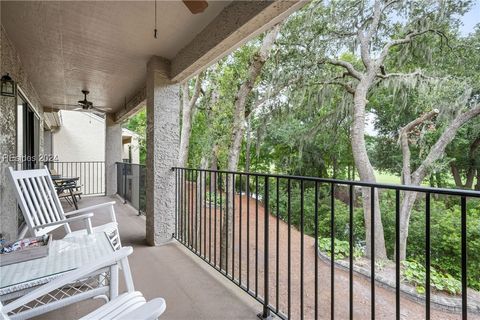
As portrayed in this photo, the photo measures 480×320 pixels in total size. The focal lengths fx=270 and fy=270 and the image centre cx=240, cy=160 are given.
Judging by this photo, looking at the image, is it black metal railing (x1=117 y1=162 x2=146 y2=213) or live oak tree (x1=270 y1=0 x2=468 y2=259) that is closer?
black metal railing (x1=117 y1=162 x2=146 y2=213)

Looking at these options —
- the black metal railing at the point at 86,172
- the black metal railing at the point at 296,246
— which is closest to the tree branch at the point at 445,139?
the black metal railing at the point at 296,246

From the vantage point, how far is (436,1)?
21.8ft

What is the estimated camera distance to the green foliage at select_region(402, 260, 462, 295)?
16.7 ft

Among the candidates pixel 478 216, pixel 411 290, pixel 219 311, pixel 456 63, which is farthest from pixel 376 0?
pixel 219 311

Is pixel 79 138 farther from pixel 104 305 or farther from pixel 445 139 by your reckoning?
pixel 445 139

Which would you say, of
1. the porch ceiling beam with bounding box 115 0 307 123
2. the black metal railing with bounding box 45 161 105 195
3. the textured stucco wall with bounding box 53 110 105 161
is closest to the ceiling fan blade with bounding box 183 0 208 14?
the porch ceiling beam with bounding box 115 0 307 123

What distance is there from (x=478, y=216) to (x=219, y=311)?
8418 millimetres

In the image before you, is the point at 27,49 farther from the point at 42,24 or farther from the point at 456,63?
the point at 456,63

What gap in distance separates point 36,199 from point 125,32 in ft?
5.68

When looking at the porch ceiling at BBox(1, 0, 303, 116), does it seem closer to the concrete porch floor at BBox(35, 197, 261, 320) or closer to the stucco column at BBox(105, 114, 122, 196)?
the concrete porch floor at BBox(35, 197, 261, 320)

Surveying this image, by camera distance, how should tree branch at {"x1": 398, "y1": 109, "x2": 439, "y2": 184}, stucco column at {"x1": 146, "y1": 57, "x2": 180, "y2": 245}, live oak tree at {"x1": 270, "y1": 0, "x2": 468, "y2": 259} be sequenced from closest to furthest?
stucco column at {"x1": 146, "y1": 57, "x2": 180, "y2": 245} < live oak tree at {"x1": 270, "y1": 0, "x2": 468, "y2": 259} < tree branch at {"x1": 398, "y1": 109, "x2": 439, "y2": 184}

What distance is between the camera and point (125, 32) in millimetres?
2643

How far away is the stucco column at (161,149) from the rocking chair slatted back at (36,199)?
971 mm

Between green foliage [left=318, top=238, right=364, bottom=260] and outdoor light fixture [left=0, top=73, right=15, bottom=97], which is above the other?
outdoor light fixture [left=0, top=73, right=15, bottom=97]
